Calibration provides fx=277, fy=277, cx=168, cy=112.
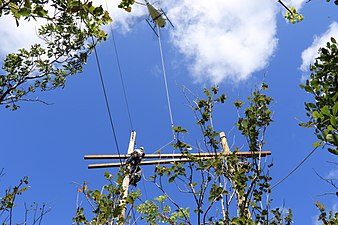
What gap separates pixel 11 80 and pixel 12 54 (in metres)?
0.68

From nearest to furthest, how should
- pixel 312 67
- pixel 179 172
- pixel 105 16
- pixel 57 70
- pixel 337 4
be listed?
pixel 337 4 → pixel 105 16 → pixel 312 67 → pixel 179 172 → pixel 57 70

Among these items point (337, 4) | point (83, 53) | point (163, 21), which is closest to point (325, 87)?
point (337, 4)

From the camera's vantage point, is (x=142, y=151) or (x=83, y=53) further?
(x=83, y=53)

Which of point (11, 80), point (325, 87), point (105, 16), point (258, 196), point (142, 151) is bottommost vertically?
point (258, 196)

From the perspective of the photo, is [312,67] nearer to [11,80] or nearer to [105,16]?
[105,16]

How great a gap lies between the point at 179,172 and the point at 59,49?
4.86 meters

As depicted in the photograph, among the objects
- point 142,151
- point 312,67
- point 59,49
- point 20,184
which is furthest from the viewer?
point 59,49

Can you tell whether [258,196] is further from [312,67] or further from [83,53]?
[83,53]

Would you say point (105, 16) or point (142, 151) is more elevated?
point (142, 151)

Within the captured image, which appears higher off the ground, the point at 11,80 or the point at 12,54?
the point at 12,54

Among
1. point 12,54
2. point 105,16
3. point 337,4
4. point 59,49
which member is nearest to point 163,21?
point 59,49

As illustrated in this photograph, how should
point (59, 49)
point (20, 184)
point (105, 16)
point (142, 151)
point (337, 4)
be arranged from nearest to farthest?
point (337, 4) → point (105, 16) → point (20, 184) → point (142, 151) → point (59, 49)

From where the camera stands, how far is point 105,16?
198 cm

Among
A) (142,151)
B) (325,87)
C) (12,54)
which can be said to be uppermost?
(12,54)
